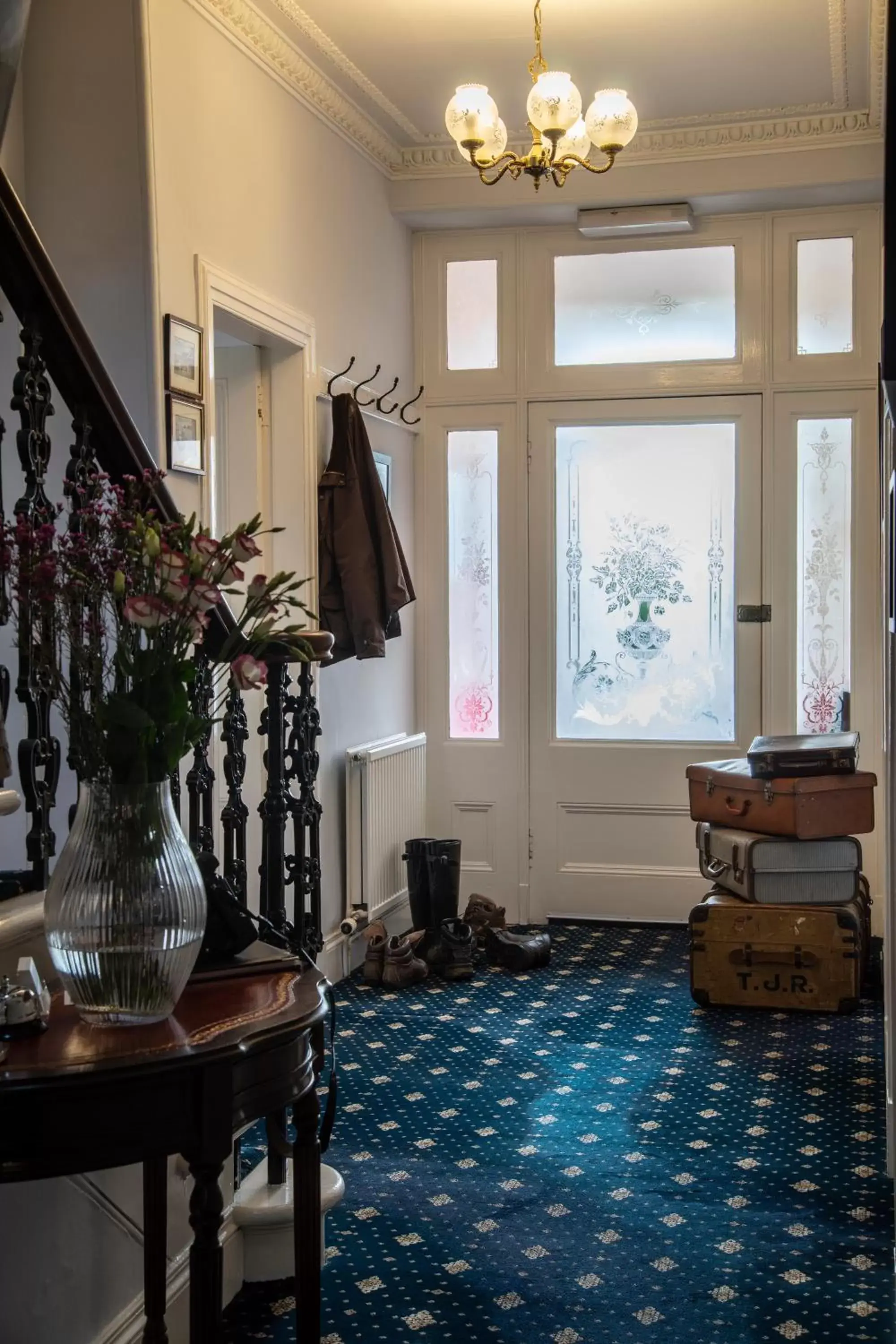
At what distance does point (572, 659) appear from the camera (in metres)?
5.67

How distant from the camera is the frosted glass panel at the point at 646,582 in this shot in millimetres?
5512

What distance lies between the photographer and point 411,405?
5688 mm

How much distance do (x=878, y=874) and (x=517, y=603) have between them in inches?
72.1

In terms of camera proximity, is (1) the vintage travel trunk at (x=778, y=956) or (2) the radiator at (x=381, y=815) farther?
(2) the radiator at (x=381, y=815)

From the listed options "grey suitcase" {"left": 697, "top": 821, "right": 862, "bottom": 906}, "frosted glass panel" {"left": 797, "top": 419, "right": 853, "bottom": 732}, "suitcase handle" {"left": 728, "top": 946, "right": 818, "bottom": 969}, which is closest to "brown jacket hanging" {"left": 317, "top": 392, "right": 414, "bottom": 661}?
"grey suitcase" {"left": 697, "top": 821, "right": 862, "bottom": 906}

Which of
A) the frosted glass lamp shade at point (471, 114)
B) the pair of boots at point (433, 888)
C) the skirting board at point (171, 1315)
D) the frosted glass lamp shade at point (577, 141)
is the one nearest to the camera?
the skirting board at point (171, 1315)

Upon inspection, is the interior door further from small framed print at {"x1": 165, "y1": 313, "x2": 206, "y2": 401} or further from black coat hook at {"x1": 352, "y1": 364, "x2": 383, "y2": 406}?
small framed print at {"x1": 165, "y1": 313, "x2": 206, "y2": 401}

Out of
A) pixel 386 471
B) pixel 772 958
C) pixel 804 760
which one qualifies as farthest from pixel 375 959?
pixel 386 471

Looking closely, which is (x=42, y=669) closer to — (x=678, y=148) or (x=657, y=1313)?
(x=657, y=1313)

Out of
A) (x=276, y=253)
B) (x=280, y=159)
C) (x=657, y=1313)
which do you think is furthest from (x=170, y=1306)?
(x=280, y=159)

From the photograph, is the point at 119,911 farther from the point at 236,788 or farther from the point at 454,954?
the point at 454,954

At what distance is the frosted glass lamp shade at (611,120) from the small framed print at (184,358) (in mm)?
1317

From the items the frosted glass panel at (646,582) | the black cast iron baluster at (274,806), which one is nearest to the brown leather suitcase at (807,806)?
the frosted glass panel at (646,582)

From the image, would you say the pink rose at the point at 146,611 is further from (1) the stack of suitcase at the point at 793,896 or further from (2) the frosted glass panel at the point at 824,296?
(2) the frosted glass panel at the point at 824,296
